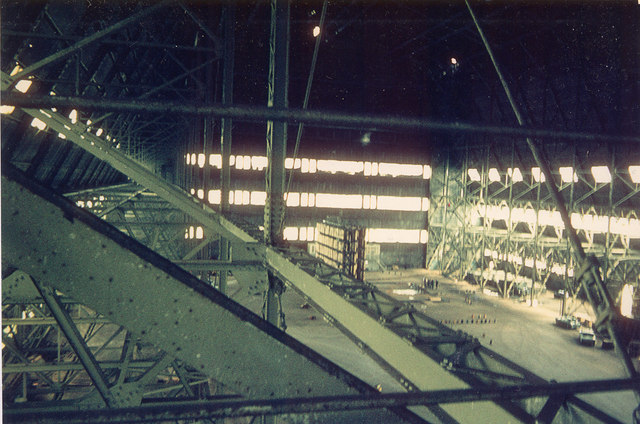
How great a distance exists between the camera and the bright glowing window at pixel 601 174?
23825 mm

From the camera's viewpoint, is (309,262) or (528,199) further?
(528,199)

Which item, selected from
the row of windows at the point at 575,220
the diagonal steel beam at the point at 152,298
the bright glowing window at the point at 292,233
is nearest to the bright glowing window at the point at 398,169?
the row of windows at the point at 575,220

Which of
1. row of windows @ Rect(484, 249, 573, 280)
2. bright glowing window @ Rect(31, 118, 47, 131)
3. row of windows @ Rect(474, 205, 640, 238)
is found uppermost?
bright glowing window @ Rect(31, 118, 47, 131)

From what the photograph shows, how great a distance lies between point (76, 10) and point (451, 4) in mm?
22835

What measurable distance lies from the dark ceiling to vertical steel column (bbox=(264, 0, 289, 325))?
464 cm

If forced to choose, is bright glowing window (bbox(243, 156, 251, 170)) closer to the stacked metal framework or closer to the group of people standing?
the stacked metal framework

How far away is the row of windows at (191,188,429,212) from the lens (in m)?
32.8

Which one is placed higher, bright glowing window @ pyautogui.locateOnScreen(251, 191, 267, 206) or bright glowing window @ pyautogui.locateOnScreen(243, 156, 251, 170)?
bright glowing window @ pyautogui.locateOnScreen(243, 156, 251, 170)

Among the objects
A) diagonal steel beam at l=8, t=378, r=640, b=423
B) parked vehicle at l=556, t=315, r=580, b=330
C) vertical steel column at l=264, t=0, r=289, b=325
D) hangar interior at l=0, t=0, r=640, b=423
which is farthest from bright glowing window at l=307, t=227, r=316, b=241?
diagonal steel beam at l=8, t=378, r=640, b=423

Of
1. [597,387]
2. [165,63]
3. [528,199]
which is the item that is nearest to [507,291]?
[528,199]

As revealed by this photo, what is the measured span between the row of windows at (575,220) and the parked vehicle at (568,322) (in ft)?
16.3

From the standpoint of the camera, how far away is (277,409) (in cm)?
184

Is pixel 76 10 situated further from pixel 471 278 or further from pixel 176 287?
pixel 471 278

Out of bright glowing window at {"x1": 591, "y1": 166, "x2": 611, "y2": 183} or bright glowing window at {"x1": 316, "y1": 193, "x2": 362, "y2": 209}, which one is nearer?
bright glowing window at {"x1": 591, "y1": 166, "x2": 611, "y2": 183}
